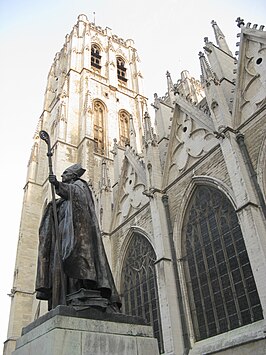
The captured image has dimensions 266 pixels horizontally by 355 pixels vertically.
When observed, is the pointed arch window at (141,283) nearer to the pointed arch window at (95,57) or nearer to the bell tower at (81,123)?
the bell tower at (81,123)

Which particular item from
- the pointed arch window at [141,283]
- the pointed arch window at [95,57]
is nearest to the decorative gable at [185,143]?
the pointed arch window at [141,283]

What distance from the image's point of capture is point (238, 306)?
10.1 meters

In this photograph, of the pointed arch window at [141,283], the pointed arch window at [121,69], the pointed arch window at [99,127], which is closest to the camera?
the pointed arch window at [141,283]

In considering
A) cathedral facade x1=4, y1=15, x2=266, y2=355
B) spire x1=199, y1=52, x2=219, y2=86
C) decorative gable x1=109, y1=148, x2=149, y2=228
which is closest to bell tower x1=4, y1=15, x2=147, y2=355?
cathedral facade x1=4, y1=15, x2=266, y2=355

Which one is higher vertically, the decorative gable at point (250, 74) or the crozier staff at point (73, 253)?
the decorative gable at point (250, 74)

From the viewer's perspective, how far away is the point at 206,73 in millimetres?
14062

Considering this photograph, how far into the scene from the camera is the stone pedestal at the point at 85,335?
3541mm

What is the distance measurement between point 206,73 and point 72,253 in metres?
11.6

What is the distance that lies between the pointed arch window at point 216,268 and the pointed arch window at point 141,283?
79.7 inches

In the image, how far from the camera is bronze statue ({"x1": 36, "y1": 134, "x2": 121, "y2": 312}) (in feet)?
13.9

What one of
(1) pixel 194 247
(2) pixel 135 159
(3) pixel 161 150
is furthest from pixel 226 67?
(1) pixel 194 247

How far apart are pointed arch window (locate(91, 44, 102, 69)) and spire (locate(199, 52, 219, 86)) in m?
20.7

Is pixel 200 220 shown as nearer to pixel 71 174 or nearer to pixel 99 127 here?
pixel 71 174

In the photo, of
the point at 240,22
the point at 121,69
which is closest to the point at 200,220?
the point at 240,22
